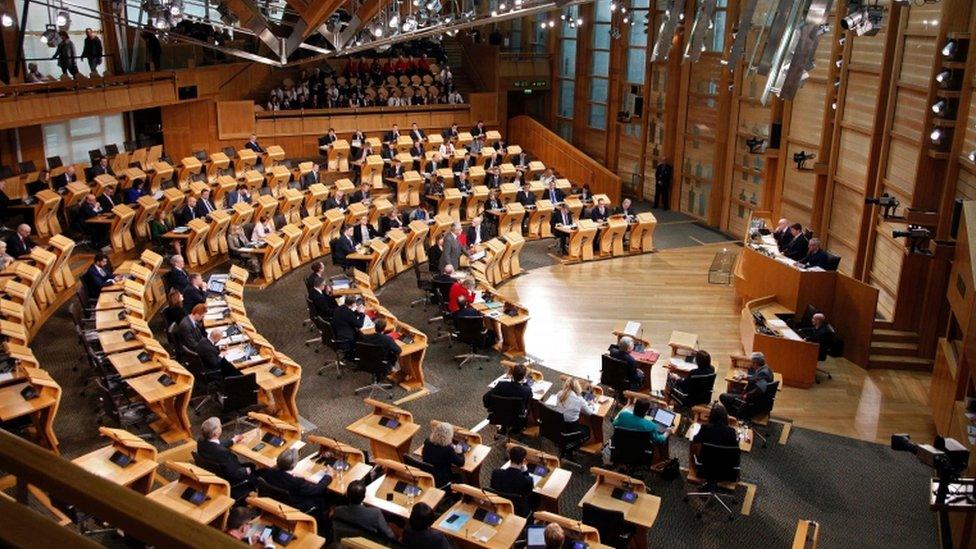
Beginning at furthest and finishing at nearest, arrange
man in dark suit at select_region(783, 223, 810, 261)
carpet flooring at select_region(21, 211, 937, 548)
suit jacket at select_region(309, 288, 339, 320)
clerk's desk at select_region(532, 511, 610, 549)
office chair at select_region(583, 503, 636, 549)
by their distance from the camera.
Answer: man in dark suit at select_region(783, 223, 810, 261) → suit jacket at select_region(309, 288, 339, 320) → carpet flooring at select_region(21, 211, 937, 548) → office chair at select_region(583, 503, 636, 549) → clerk's desk at select_region(532, 511, 610, 549)

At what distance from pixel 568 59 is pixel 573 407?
18557 millimetres

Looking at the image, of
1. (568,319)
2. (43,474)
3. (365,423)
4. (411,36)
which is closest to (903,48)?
(568,319)

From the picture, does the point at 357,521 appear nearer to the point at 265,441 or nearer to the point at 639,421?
the point at 265,441

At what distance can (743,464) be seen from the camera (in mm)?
9859

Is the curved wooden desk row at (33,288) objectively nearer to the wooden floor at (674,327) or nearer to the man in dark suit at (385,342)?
the man in dark suit at (385,342)

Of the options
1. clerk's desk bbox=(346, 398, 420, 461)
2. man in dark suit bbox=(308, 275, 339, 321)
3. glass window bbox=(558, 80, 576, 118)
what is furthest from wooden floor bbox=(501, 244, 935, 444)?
glass window bbox=(558, 80, 576, 118)

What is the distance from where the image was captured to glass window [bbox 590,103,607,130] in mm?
25234

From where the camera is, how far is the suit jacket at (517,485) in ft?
25.4

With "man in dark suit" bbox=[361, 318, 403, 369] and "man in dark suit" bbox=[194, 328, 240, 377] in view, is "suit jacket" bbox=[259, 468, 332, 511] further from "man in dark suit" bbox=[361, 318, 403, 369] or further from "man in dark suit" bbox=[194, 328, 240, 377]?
"man in dark suit" bbox=[361, 318, 403, 369]

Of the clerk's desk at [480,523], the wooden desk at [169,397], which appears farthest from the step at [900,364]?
the wooden desk at [169,397]

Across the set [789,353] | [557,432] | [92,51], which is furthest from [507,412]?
[92,51]

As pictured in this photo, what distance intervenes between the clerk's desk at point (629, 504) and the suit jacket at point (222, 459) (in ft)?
10.3

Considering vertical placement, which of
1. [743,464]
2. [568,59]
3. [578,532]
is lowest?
[743,464]

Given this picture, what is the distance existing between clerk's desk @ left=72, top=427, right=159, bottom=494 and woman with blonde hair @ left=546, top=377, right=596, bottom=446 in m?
4.09
